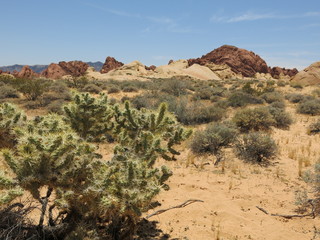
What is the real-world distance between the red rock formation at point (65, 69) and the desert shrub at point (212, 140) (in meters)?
60.7

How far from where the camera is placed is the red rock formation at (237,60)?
68.3 meters

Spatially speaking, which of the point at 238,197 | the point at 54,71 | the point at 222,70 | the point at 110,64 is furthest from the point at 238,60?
the point at 238,197

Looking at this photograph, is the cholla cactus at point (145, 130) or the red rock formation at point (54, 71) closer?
the cholla cactus at point (145, 130)

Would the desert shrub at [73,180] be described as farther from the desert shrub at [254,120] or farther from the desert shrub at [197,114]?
the desert shrub at [197,114]

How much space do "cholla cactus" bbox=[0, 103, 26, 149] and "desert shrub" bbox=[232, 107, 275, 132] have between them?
31.0 feet

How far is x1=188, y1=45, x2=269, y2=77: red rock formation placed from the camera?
68312 mm

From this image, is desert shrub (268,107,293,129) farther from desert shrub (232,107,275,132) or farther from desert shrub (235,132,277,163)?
desert shrub (235,132,277,163)

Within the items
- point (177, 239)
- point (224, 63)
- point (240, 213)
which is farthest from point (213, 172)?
point (224, 63)

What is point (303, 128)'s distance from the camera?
12195 millimetres

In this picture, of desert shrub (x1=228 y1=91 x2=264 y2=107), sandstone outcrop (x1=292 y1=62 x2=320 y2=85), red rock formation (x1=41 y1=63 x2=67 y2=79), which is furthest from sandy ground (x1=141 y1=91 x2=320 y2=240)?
red rock formation (x1=41 y1=63 x2=67 y2=79)

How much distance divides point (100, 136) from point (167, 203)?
223 cm

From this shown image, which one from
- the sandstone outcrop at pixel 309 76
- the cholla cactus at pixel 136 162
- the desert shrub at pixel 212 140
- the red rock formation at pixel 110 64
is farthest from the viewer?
the red rock formation at pixel 110 64

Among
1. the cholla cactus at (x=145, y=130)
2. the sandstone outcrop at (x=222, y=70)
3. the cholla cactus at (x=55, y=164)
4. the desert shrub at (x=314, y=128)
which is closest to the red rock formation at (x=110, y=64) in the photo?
the sandstone outcrop at (x=222, y=70)

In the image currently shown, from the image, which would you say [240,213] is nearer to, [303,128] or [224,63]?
[303,128]
